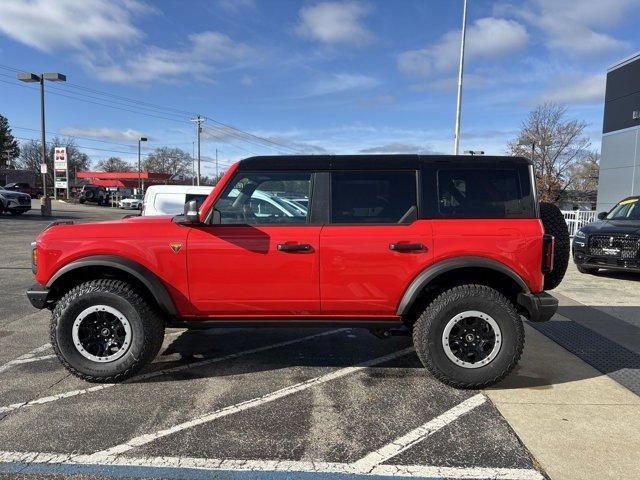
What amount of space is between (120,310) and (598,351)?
4647 millimetres

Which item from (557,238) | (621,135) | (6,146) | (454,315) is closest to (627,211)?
(557,238)

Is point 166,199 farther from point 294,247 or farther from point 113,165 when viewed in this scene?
point 113,165

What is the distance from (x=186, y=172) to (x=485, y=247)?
4564 inches

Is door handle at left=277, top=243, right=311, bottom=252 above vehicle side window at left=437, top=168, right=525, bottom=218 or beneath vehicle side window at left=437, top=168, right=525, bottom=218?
beneath

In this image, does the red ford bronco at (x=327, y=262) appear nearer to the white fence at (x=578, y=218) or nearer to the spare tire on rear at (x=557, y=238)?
the spare tire on rear at (x=557, y=238)

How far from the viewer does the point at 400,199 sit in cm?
405

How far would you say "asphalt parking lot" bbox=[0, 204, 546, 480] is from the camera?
2.90 m

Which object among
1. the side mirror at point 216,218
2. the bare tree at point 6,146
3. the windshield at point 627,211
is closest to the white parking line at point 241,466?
the side mirror at point 216,218

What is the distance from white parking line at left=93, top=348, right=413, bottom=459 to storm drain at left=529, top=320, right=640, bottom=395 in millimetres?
1807

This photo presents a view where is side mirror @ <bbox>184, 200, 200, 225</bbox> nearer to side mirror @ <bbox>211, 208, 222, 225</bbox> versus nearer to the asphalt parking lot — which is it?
side mirror @ <bbox>211, 208, 222, 225</bbox>

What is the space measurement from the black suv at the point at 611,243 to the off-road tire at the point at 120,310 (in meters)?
8.13

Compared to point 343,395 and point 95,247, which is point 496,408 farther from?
point 95,247

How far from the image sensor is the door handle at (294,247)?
3908mm

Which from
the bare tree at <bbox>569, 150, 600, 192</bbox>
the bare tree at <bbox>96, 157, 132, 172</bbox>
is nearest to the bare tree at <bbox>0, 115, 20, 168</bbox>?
the bare tree at <bbox>96, 157, 132, 172</bbox>
